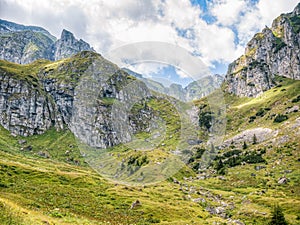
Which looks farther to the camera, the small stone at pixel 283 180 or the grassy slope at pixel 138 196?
the small stone at pixel 283 180

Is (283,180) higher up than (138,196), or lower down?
higher up

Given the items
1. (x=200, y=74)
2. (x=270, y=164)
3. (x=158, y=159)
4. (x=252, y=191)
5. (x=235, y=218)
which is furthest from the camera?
(x=158, y=159)

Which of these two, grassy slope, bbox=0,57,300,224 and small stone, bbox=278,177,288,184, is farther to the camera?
small stone, bbox=278,177,288,184

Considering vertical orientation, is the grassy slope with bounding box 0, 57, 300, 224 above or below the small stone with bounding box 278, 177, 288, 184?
below

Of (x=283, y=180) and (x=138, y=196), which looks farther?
(x=283, y=180)

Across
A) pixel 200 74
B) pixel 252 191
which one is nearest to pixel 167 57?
pixel 200 74

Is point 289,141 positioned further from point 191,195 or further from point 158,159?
point 191,195

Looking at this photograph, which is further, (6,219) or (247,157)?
(247,157)

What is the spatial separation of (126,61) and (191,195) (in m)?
73.1

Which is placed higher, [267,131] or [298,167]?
[267,131]

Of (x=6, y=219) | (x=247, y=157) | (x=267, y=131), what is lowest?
(x=6, y=219)

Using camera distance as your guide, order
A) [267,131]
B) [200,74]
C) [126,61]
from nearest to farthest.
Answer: [200,74], [126,61], [267,131]

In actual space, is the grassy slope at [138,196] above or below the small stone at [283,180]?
below

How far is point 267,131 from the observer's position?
192m
